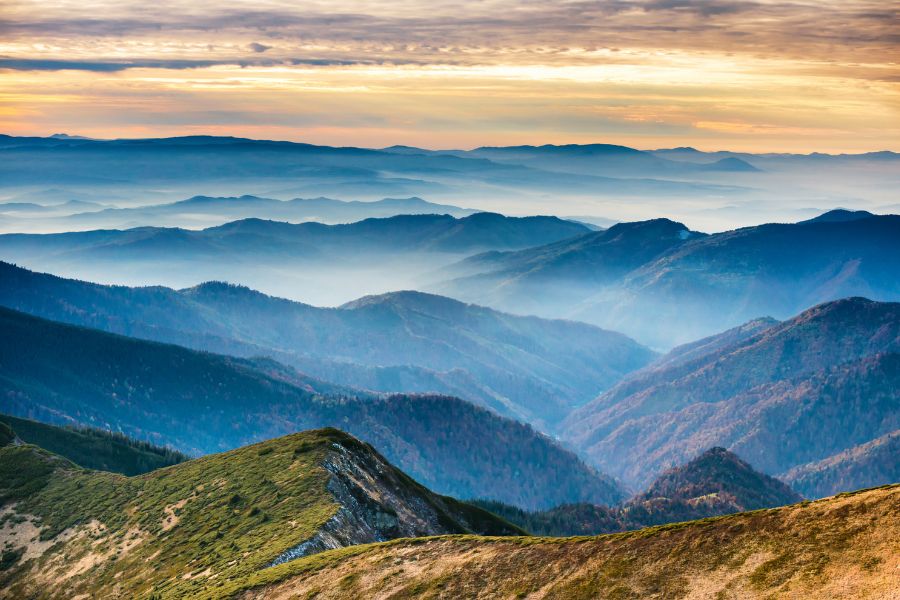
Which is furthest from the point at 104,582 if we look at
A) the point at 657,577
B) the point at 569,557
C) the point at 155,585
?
the point at 657,577

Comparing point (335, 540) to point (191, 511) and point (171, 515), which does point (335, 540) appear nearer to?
point (191, 511)

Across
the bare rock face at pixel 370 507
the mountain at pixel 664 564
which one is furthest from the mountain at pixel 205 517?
the mountain at pixel 664 564

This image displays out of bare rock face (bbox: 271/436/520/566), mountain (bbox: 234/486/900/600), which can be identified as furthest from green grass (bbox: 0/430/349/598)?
mountain (bbox: 234/486/900/600)

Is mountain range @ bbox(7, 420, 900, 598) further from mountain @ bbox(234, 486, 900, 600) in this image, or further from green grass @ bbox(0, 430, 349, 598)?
green grass @ bbox(0, 430, 349, 598)

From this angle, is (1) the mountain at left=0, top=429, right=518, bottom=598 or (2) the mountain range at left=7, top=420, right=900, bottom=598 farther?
(1) the mountain at left=0, top=429, right=518, bottom=598

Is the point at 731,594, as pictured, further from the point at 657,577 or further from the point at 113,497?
the point at 113,497
